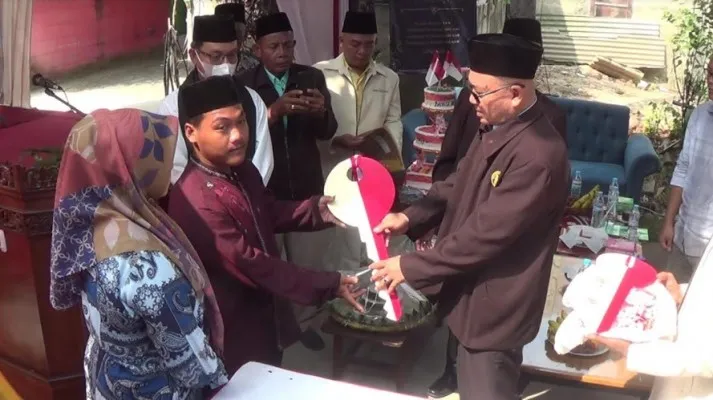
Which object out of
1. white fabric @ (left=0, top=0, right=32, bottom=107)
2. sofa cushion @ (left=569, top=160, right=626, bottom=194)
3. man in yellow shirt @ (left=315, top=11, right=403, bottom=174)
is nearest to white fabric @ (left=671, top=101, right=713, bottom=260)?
man in yellow shirt @ (left=315, top=11, right=403, bottom=174)

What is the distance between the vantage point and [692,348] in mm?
1843

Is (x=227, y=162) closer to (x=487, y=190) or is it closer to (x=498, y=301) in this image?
(x=487, y=190)

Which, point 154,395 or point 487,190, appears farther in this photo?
point 487,190

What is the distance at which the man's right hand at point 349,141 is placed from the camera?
423 centimetres

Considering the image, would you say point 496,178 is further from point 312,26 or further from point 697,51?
point 697,51

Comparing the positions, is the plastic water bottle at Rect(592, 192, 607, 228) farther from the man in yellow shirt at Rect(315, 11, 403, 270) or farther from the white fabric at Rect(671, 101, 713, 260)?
the man in yellow shirt at Rect(315, 11, 403, 270)

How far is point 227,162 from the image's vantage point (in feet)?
7.91

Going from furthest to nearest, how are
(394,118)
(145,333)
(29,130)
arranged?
(394,118) → (29,130) → (145,333)

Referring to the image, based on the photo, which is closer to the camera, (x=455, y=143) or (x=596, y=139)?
(x=455, y=143)

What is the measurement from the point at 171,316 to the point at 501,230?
1.09m

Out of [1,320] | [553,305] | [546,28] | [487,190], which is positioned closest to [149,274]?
[487,190]

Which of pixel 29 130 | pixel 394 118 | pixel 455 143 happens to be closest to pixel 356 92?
pixel 394 118

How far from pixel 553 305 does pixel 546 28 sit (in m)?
7.94

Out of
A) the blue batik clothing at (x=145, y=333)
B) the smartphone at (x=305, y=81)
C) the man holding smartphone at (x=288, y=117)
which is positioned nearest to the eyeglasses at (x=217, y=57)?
the man holding smartphone at (x=288, y=117)
